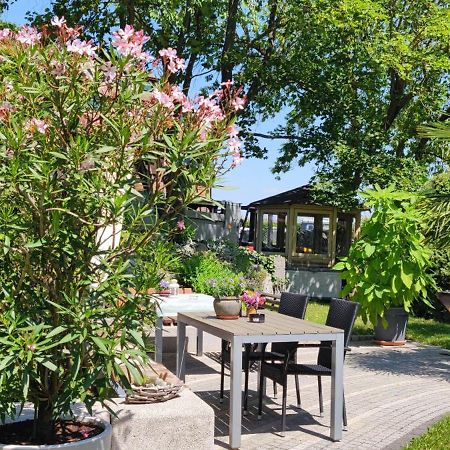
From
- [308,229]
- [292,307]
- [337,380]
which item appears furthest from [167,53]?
[308,229]

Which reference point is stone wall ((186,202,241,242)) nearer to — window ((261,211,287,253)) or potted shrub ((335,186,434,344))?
window ((261,211,287,253))

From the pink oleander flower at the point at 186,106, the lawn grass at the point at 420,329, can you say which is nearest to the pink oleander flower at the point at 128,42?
the pink oleander flower at the point at 186,106

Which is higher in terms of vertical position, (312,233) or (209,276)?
(312,233)

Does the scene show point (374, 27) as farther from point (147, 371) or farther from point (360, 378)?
point (147, 371)

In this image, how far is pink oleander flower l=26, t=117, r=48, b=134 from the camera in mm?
2959

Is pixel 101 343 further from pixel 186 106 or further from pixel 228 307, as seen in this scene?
pixel 228 307

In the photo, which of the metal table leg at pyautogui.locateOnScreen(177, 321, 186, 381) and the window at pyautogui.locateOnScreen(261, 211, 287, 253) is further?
the window at pyautogui.locateOnScreen(261, 211, 287, 253)

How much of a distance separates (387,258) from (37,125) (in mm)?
7412

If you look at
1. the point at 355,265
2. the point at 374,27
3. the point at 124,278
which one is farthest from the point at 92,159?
the point at 374,27

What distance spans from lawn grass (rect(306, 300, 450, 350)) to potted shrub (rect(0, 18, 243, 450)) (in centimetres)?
890

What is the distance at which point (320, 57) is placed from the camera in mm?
16641

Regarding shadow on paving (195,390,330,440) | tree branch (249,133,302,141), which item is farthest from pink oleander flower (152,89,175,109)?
tree branch (249,133,302,141)

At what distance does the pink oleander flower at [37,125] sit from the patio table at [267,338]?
248 centimetres

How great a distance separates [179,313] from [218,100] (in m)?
3.55
